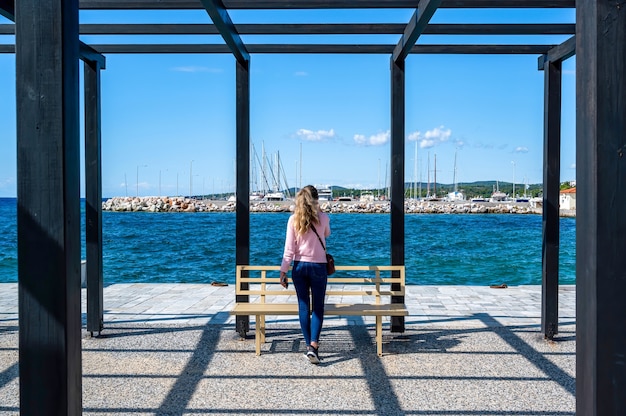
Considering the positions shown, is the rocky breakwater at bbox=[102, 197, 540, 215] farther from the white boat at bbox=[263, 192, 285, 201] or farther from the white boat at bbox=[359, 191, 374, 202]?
the white boat at bbox=[359, 191, 374, 202]

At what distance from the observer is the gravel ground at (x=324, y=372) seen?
4074mm

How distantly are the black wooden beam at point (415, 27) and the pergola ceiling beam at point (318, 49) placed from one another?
0.85 feet

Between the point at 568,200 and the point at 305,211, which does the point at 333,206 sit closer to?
the point at 568,200

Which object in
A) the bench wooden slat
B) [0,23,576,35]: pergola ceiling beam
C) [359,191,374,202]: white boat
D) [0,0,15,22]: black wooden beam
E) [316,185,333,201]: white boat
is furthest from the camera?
[316,185,333,201]: white boat

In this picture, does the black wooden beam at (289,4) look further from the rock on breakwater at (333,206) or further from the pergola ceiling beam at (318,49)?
the rock on breakwater at (333,206)

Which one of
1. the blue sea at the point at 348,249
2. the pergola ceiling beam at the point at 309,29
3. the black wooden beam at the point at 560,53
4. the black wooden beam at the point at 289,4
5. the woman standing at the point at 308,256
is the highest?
the black wooden beam at the point at 289,4

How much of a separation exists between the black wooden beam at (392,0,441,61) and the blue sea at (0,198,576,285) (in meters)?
15.1

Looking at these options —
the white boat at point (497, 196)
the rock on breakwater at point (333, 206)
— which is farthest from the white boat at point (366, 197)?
the white boat at point (497, 196)

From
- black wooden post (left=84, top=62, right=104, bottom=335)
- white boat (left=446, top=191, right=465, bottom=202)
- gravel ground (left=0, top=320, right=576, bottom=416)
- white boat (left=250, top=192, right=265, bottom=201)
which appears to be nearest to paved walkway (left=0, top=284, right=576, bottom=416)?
gravel ground (left=0, top=320, right=576, bottom=416)

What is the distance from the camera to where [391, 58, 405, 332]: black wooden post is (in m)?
6.21

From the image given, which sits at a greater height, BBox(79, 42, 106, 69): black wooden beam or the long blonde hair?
BBox(79, 42, 106, 69): black wooden beam

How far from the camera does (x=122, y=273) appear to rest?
1223 inches
